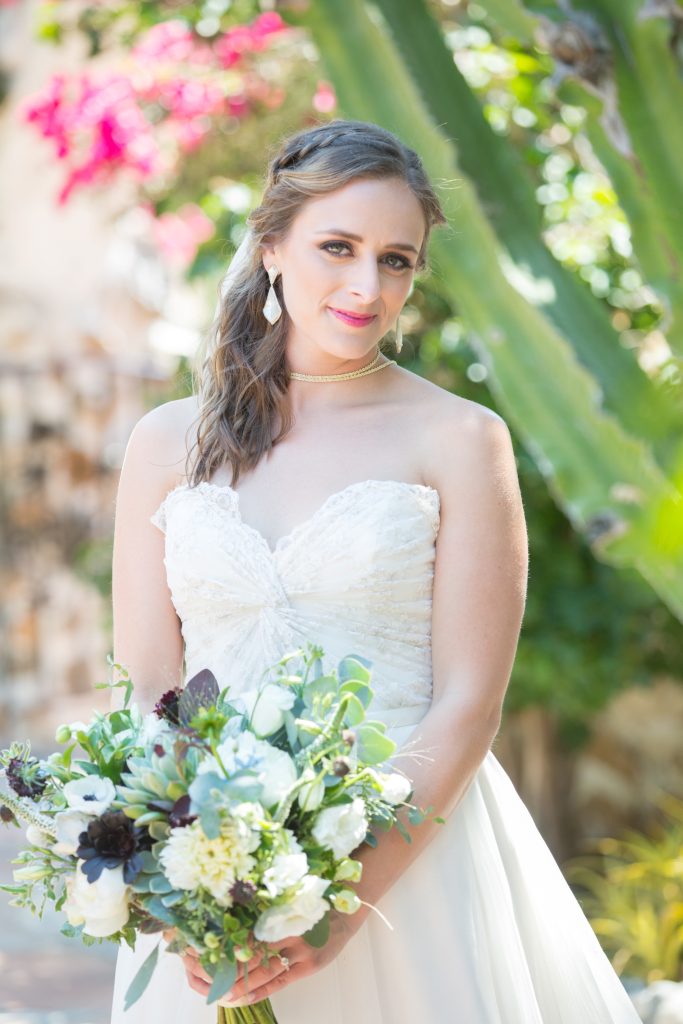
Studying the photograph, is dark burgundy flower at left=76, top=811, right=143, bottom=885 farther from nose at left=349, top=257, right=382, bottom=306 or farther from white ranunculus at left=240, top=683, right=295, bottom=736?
nose at left=349, top=257, right=382, bottom=306

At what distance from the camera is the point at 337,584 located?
8.16ft

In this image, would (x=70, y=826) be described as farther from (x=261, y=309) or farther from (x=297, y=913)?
(x=261, y=309)

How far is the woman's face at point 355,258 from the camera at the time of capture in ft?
8.07

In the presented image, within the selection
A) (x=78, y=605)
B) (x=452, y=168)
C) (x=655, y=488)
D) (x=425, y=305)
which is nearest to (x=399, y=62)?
(x=452, y=168)

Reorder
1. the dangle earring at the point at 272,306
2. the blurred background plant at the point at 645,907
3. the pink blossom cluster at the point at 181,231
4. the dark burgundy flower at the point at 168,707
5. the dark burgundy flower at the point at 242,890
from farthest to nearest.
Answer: the pink blossom cluster at the point at 181,231, the blurred background plant at the point at 645,907, the dangle earring at the point at 272,306, the dark burgundy flower at the point at 168,707, the dark burgundy flower at the point at 242,890

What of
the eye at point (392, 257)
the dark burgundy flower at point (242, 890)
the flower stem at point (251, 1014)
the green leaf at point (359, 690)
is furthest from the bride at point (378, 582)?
the dark burgundy flower at point (242, 890)

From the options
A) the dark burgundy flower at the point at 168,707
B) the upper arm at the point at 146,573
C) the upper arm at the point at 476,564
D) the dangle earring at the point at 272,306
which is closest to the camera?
the dark burgundy flower at the point at 168,707

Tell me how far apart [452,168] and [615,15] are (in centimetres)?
52

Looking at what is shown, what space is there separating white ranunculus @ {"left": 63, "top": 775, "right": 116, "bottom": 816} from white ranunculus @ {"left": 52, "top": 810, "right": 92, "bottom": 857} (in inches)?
0.5

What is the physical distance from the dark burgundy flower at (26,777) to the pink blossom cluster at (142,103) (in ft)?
11.9

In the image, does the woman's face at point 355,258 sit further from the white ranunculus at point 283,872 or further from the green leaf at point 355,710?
the white ranunculus at point 283,872

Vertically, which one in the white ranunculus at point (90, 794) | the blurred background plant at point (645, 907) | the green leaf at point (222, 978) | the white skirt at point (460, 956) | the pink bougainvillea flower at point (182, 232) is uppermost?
the white ranunculus at point (90, 794)

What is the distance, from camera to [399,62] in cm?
342

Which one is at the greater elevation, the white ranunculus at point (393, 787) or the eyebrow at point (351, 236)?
the eyebrow at point (351, 236)
